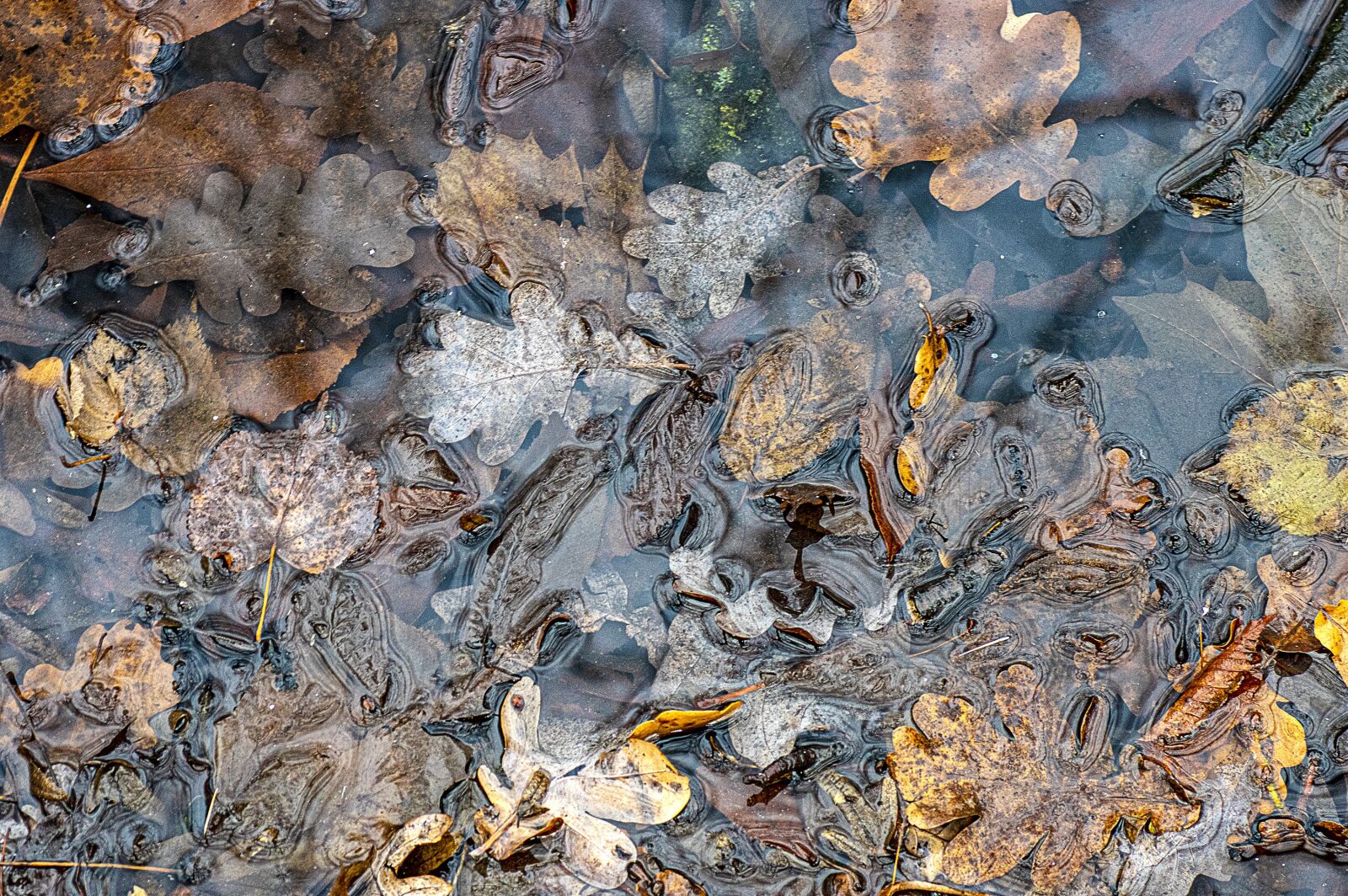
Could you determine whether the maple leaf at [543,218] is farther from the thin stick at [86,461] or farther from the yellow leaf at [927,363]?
the thin stick at [86,461]

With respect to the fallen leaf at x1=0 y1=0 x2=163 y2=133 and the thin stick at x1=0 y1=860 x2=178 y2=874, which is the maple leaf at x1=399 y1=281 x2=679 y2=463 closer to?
the fallen leaf at x1=0 y1=0 x2=163 y2=133

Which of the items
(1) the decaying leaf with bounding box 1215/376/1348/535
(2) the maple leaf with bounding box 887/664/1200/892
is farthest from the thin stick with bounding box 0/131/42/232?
(1) the decaying leaf with bounding box 1215/376/1348/535

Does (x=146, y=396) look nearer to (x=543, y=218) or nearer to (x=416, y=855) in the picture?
(x=543, y=218)

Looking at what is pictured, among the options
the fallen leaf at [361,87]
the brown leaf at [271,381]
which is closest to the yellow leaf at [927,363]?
the fallen leaf at [361,87]

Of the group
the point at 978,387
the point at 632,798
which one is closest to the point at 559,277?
the point at 978,387

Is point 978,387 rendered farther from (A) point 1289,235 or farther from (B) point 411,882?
(B) point 411,882

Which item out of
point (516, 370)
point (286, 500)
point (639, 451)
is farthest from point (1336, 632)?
point (286, 500)

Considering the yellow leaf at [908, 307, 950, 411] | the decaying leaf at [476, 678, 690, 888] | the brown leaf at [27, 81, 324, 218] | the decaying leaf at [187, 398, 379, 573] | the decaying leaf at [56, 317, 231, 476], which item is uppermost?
the brown leaf at [27, 81, 324, 218]

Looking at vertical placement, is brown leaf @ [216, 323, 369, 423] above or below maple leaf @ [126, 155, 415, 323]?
below
